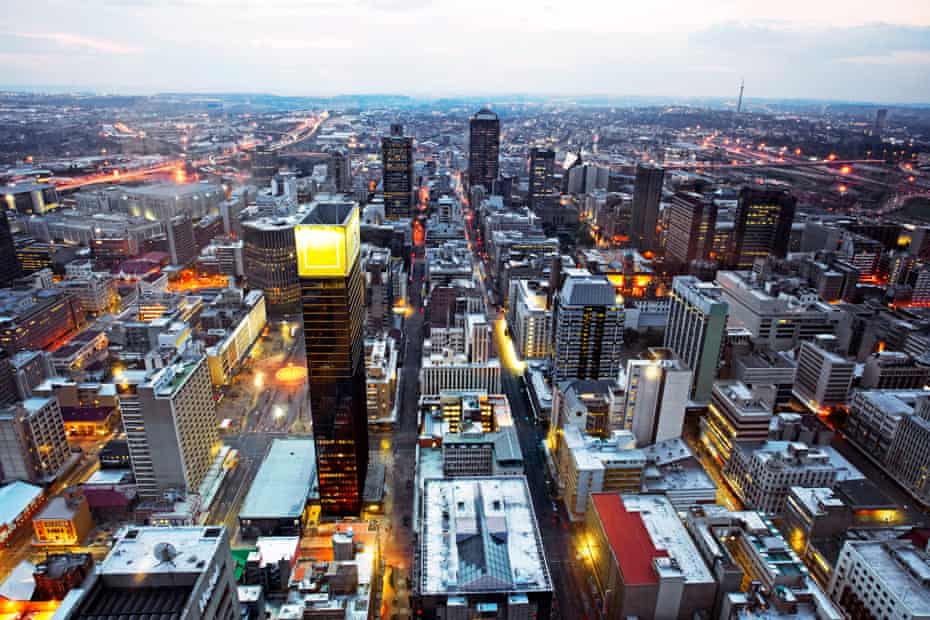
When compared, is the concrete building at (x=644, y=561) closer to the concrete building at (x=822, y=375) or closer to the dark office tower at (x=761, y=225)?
the concrete building at (x=822, y=375)

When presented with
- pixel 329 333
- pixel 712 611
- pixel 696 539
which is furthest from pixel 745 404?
pixel 329 333

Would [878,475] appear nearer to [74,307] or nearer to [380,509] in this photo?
[380,509]

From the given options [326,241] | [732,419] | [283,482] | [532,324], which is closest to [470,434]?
[283,482]

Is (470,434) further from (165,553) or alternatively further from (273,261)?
(273,261)

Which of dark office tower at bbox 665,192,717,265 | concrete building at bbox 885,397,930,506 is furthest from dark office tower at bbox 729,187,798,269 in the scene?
concrete building at bbox 885,397,930,506

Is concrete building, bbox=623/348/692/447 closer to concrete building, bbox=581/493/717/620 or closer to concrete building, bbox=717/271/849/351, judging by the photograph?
concrete building, bbox=581/493/717/620

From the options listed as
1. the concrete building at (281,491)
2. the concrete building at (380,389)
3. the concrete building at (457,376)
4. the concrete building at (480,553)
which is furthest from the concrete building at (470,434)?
the concrete building at (281,491)
